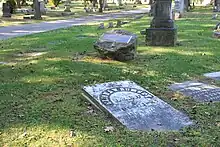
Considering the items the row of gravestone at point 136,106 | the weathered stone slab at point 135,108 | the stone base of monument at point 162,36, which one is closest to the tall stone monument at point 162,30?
the stone base of monument at point 162,36

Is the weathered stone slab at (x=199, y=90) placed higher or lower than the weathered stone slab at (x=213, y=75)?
lower

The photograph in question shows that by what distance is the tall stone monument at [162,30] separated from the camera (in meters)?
10.9

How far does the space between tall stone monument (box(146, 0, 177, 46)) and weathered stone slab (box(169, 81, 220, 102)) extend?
14.0 ft

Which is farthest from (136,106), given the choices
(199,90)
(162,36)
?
(162,36)

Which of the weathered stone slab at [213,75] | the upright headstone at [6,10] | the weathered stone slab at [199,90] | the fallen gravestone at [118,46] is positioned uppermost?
the upright headstone at [6,10]

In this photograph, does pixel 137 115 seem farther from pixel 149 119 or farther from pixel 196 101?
pixel 196 101

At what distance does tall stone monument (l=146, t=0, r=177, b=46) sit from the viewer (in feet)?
35.8

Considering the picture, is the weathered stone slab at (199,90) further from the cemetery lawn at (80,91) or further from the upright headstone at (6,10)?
the upright headstone at (6,10)

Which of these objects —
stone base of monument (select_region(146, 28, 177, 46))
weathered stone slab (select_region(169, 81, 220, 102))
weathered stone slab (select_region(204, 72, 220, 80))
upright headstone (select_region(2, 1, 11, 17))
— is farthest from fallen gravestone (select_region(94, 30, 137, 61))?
upright headstone (select_region(2, 1, 11, 17))

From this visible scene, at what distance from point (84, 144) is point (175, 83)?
309 cm

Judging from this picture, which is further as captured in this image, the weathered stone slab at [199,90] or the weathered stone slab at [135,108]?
the weathered stone slab at [199,90]

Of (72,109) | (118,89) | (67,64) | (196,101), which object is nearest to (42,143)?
(72,109)

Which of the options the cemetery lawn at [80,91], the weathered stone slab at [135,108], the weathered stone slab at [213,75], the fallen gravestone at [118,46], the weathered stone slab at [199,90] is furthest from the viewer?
the fallen gravestone at [118,46]

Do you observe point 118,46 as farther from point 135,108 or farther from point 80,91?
point 135,108
